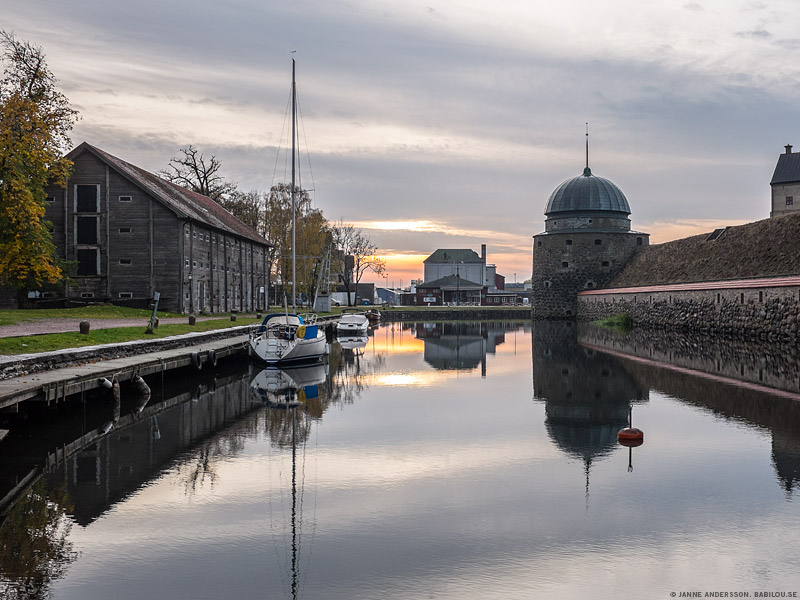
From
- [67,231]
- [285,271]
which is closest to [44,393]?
[67,231]

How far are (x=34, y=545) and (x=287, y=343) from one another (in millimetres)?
19505

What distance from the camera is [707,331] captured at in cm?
4481

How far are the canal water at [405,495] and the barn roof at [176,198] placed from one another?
76.7ft

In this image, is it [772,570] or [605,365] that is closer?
[772,570]

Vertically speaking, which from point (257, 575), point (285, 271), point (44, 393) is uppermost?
point (285, 271)

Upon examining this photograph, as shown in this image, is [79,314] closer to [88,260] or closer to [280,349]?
[88,260]

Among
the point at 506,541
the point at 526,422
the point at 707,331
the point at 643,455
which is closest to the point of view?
the point at 506,541

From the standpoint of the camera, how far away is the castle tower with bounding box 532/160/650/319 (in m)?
75.5

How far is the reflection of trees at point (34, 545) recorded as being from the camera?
7.60 meters

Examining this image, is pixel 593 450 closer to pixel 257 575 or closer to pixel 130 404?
pixel 257 575

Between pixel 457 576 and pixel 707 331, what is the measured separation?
40.8 m

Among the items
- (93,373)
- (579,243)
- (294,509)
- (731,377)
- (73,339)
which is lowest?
(294,509)

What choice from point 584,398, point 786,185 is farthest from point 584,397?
point 786,185

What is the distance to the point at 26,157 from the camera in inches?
1299
